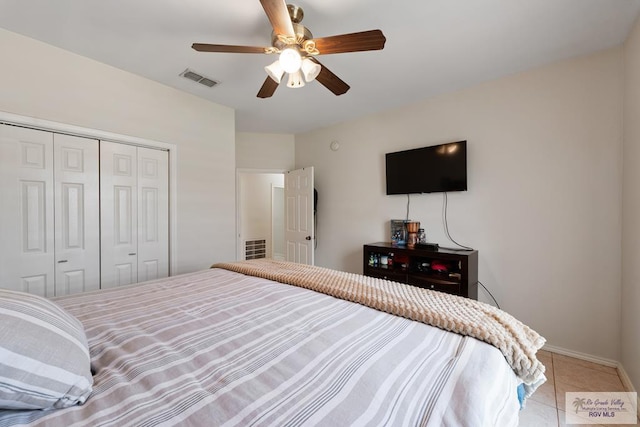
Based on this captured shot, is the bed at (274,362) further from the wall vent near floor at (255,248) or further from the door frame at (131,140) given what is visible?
the wall vent near floor at (255,248)

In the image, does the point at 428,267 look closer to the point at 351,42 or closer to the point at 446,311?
the point at 446,311

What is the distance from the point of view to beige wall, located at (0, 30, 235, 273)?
2.00m

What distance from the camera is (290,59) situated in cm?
165

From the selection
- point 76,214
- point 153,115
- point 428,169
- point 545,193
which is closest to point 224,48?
point 153,115

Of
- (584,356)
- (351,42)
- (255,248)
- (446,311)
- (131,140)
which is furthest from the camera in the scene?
(255,248)

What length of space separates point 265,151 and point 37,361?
3.91m

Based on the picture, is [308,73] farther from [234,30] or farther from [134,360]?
[134,360]

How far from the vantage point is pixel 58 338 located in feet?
2.31

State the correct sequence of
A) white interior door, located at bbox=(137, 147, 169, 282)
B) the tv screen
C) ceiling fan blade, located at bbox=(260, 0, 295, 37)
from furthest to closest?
the tv screen
white interior door, located at bbox=(137, 147, 169, 282)
ceiling fan blade, located at bbox=(260, 0, 295, 37)

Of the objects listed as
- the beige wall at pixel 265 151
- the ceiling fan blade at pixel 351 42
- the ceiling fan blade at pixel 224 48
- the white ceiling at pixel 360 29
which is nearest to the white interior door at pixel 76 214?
the white ceiling at pixel 360 29

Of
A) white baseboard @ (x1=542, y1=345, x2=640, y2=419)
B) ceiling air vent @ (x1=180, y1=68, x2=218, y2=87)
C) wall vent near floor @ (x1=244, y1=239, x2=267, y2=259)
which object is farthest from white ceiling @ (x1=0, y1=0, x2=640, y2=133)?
wall vent near floor @ (x1=244, y1=239, x2=267, y2=259)

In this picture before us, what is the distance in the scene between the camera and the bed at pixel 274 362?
60 centimetres

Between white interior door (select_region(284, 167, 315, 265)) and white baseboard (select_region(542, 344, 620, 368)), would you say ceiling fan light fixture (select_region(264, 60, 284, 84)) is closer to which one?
white interior door (select_region(284, 167, 315, 265))

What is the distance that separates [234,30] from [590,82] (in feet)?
9.29
